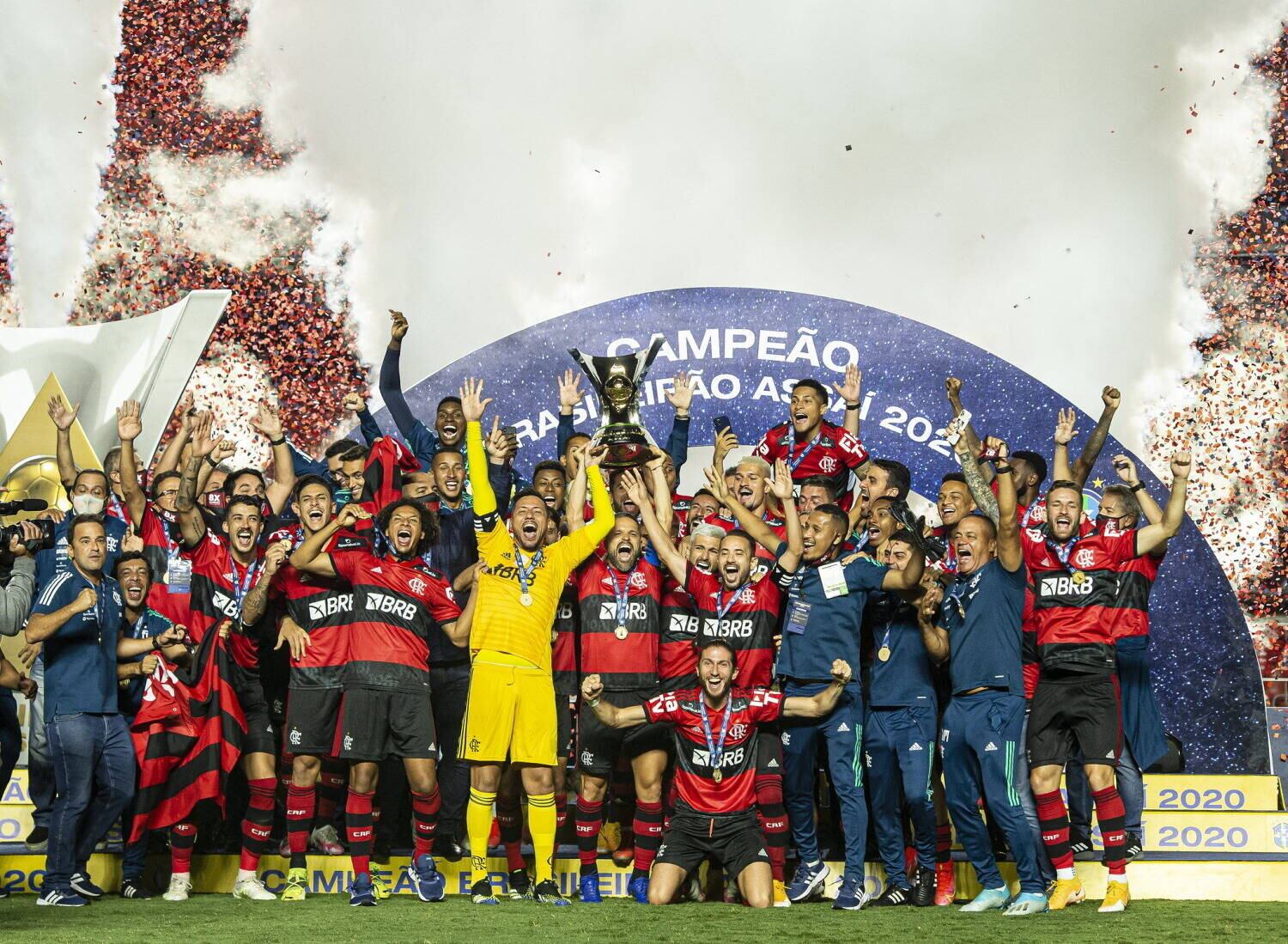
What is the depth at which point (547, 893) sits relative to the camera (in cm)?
577

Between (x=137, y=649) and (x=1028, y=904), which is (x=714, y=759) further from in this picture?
(x=137, y=649)

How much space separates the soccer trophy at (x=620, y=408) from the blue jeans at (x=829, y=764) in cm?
124

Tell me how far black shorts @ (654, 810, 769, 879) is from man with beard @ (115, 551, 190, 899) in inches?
81.4

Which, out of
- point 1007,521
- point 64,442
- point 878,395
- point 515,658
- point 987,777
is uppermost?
point 878,395

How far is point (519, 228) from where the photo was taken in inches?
379

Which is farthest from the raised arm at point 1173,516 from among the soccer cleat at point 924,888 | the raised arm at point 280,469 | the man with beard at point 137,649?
the man with beard at point 137,649

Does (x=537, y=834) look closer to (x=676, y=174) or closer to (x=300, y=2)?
(x=676, y=174)

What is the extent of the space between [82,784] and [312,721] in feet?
2.89

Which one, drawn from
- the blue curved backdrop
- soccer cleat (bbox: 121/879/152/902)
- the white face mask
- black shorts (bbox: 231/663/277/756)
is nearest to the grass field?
soccer cleat (bbox: 121/879/152/902)

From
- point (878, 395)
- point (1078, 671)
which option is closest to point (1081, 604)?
point (1078, 671)

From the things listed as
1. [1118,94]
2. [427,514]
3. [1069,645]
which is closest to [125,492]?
[427,514]

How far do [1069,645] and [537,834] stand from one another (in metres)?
2.18

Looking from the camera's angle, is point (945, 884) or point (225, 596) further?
point (225, 596)

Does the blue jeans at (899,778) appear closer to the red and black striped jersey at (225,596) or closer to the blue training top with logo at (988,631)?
the blue training top with logo at (988,631)
